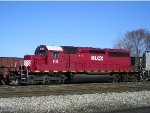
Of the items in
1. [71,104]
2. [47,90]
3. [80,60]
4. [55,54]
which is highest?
[55,54]

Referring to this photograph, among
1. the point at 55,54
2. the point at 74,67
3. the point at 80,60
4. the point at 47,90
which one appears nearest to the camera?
the point at 47,90

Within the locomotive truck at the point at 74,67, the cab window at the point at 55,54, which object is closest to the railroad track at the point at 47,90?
the locomotive truck at the point at 74,67

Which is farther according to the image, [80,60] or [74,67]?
[80,60]

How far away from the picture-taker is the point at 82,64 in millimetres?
31016

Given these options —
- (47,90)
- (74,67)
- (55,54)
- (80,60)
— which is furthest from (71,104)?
(80,60)

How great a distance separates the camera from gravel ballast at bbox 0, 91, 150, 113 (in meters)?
13.7

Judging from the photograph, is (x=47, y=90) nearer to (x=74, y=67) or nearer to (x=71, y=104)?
(x=71, y=104)

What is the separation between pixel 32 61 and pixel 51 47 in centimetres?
256

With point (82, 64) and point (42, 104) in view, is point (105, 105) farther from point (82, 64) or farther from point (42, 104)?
point (82, 64)

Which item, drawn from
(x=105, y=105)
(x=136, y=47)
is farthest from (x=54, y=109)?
(x=136, y=47)

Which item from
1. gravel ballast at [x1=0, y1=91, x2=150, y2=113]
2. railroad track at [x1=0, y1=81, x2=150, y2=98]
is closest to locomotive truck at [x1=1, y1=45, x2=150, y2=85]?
railroad track at [x1=0, y1=81, x2=150, y2=98]

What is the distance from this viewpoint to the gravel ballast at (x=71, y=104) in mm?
13688

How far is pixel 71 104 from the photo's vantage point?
15.2 metres

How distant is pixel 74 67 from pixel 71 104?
15.3 metres
